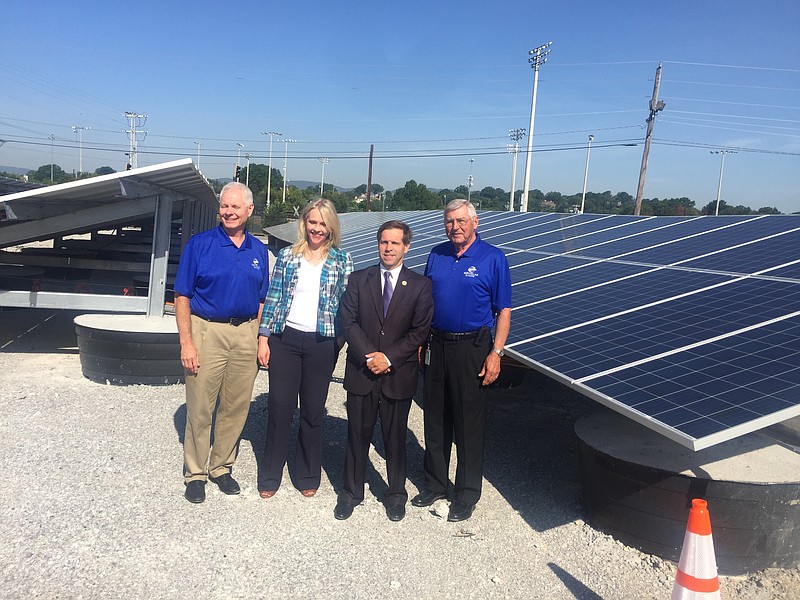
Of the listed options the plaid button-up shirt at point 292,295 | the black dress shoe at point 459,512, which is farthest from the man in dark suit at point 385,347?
the black dress shoe at point 459,512

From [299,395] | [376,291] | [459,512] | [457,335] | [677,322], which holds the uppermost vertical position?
[376,291]

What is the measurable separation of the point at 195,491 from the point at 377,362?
5.88 feet

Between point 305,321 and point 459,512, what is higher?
point 305,321

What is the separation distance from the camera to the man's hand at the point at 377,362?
14.1 feet

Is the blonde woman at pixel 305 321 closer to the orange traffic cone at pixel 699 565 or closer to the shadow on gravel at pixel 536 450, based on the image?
the shadow on gravel at pixel 536 450

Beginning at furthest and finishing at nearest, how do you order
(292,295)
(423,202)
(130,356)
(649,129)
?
(423,202) → (649,129) → (130,356) → (292,295)

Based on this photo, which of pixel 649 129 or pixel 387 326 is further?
pixel 649 129

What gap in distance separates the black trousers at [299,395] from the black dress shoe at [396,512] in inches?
26.1

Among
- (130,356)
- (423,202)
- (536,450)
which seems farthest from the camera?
(423,202)

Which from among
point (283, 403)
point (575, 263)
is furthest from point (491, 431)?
point (283, 403)

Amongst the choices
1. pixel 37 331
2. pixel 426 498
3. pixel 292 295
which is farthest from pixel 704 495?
pixel 37 331

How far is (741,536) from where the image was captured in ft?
12.8

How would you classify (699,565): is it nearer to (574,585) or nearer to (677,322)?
(574,585)

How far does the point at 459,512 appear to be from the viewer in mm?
4594
